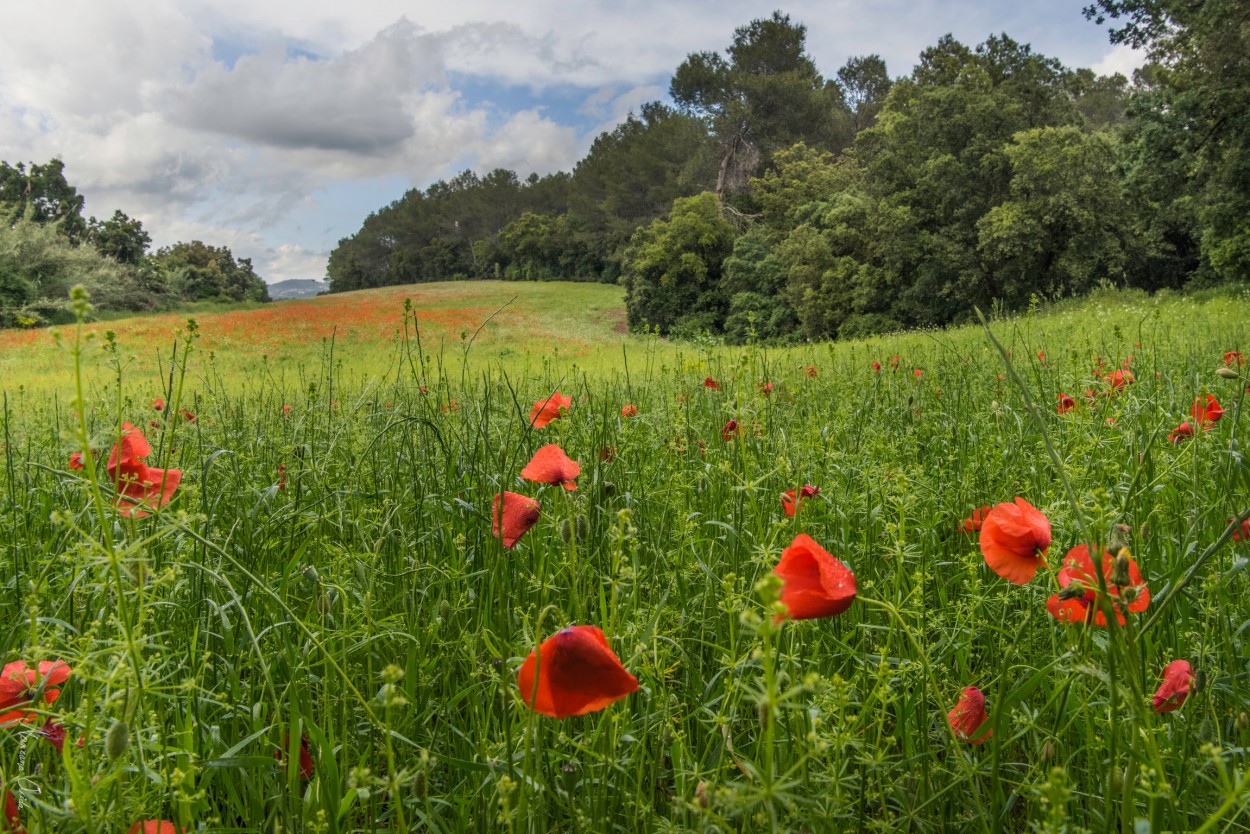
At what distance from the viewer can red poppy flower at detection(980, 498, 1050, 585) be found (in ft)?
2.80

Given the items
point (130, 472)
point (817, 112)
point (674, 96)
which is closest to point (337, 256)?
point (674, 96)

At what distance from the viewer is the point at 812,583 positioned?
0.67 meters

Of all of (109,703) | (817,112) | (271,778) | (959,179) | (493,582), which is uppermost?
(817,112)

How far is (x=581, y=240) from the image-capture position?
5038cm

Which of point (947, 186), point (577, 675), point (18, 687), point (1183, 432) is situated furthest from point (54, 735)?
point (947, 186)

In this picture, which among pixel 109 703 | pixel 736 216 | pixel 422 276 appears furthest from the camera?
pixel 422 276

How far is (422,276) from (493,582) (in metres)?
65.6

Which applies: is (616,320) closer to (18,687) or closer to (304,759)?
(304,759)

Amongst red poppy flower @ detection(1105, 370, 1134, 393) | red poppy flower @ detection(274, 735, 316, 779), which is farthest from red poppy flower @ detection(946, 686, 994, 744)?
red poppy flower @ detection(1105, 370, 1134, 393)

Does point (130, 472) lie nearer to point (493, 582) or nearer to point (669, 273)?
point (493, 582)

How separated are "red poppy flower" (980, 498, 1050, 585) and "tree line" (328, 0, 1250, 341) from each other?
17.8 feet

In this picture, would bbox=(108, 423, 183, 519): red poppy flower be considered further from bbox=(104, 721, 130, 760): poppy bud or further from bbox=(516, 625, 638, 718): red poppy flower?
bbox=(516, 625, 638, 718): red poppy flower

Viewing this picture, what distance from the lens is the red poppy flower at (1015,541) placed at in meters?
0.85

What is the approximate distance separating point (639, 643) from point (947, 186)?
Result: 24092 mm
